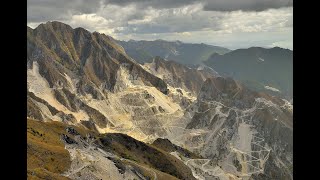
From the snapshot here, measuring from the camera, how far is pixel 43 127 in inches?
6777
